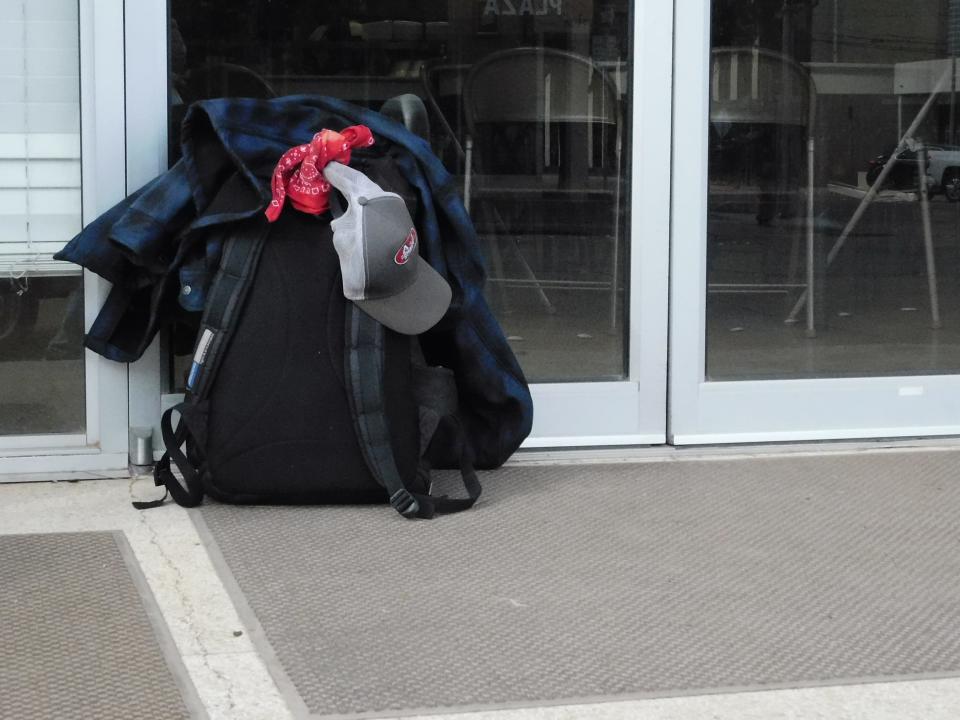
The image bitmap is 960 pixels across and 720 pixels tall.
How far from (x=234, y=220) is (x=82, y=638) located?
3.43 ft

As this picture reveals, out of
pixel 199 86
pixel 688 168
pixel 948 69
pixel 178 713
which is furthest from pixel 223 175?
pixel 948 69

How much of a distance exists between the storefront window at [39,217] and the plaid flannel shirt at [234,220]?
16 centimetres

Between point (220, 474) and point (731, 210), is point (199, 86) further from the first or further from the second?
point (731, 210)

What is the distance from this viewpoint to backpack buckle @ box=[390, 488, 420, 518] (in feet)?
10.8

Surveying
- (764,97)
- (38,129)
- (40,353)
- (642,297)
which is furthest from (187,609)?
(764,97)

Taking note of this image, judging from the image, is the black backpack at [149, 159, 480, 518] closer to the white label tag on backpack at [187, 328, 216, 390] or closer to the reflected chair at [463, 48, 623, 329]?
the white label tag on backpack at [187, 328, 216, 390]

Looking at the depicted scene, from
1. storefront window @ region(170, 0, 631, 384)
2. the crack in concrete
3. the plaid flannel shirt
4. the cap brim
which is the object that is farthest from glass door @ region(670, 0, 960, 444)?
the crack in concrete

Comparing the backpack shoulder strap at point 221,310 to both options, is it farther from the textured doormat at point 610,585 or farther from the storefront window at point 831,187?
the storefront window at point 831,187

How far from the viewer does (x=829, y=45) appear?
3.91 m

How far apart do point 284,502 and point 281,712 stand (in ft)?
3.69

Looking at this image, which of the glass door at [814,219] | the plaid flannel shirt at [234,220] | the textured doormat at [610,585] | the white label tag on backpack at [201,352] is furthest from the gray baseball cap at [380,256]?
the glass door at [814,219]

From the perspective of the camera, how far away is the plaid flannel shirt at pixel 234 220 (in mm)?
3338

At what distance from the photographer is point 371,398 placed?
3.27m

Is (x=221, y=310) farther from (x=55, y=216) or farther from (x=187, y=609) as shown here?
(x=187, y=609)
